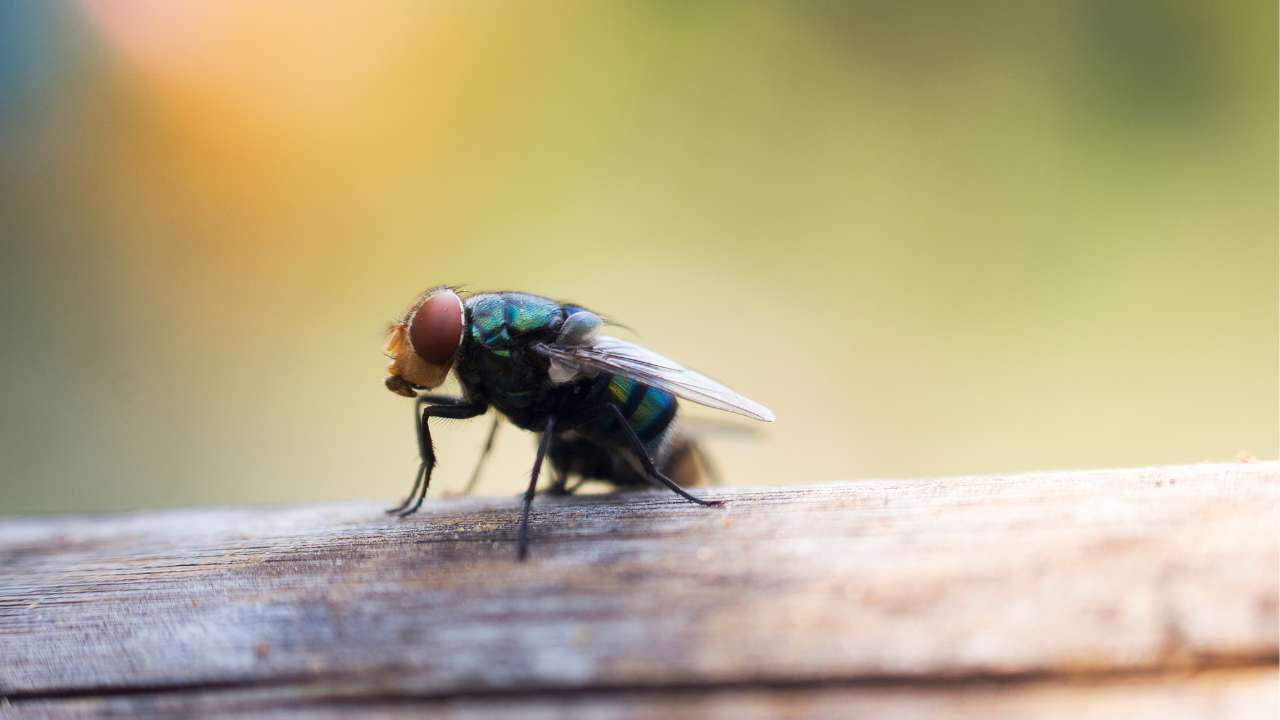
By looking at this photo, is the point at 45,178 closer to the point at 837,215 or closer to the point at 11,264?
the point at 11,264

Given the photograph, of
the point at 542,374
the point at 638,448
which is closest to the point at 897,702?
the point at 638,448

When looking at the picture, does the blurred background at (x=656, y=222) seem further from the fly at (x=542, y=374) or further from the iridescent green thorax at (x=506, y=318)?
the iridescent green thorax at (x=506, y=318)

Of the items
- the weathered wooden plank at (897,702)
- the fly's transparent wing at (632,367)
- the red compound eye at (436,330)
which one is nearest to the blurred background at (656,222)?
the fly's transparent wing at (632,367)

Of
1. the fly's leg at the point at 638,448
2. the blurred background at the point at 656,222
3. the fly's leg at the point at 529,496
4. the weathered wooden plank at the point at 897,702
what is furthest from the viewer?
the blurred background at the point at 656,222

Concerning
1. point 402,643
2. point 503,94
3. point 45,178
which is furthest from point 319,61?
point 402,643

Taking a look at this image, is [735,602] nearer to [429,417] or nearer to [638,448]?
[638,448]

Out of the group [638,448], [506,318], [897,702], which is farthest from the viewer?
[506,318]

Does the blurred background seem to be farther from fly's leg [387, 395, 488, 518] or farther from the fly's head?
the fly's head

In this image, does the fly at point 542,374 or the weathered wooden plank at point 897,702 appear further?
the fly at point 542,374
